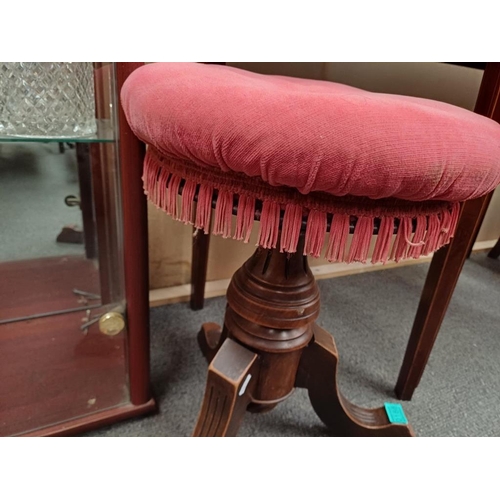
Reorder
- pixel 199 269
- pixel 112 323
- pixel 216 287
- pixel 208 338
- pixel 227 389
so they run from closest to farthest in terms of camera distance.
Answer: pixel 227 389, pixel 112 323, pixel 208 338, pixel 199 269, pixel 216 287

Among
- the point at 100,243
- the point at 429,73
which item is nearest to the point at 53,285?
the point at 100,243

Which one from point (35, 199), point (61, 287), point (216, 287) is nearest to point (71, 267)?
point (61, 287)

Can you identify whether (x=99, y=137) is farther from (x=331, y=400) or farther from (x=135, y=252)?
(x=331, y=400)

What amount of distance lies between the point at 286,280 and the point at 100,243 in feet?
1.06

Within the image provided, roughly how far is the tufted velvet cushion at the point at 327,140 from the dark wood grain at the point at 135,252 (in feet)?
0.46

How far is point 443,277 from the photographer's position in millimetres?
597

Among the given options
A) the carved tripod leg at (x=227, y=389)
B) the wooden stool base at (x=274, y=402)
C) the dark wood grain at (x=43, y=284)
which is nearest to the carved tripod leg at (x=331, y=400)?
the wooden stool base at (x=274, y=402)

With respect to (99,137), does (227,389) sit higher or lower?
lower

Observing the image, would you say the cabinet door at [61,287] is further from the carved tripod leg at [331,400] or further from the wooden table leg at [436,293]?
the wooden table leg at [436,293]

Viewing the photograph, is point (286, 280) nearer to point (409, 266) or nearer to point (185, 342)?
point (185, 342)

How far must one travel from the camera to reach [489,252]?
1245 millimetres

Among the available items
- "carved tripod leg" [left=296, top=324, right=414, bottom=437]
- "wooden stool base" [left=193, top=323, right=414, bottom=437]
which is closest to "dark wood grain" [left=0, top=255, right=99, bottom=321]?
"wooden stool base" [left=193, top=323, right=414, bottom=437]

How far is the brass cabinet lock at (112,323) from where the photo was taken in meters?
0.56

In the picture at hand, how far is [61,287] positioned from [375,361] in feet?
1.96
